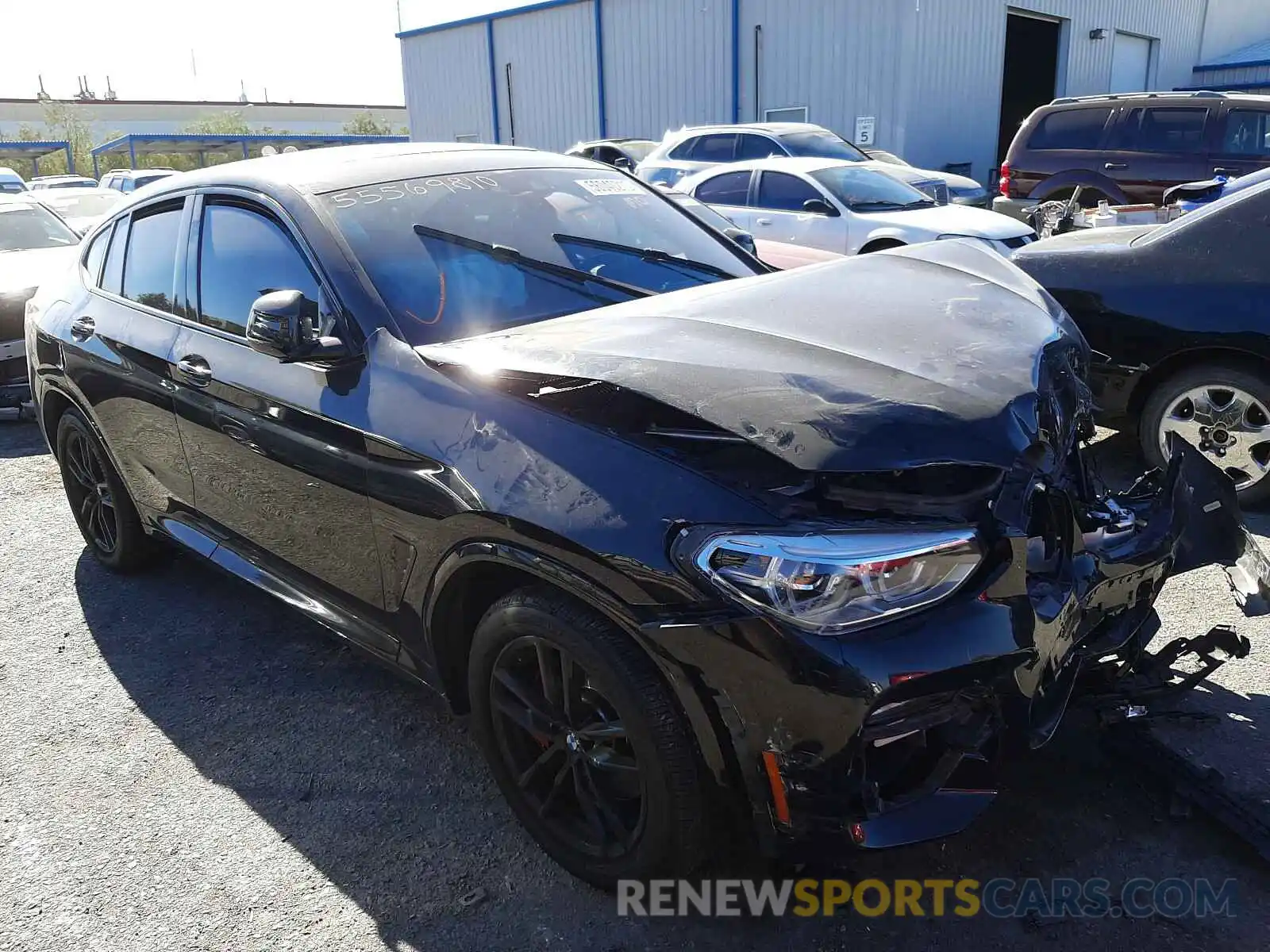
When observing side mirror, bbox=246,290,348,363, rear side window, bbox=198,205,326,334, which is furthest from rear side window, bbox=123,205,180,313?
side mirror, bbox=246,290,348,363

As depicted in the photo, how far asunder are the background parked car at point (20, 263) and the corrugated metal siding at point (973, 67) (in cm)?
1376

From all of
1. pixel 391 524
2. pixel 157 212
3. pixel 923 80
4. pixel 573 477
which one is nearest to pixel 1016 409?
pixel 573 477

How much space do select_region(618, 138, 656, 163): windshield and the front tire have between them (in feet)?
45.6

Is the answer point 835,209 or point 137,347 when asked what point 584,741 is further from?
point 835,209

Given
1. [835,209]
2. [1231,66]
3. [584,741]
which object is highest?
[1231,66]

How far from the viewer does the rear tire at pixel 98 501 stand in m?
4.31

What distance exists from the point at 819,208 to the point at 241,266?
764 cm

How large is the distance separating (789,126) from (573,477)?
39.4 ft

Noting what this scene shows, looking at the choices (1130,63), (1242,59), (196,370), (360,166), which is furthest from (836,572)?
(1242,59)

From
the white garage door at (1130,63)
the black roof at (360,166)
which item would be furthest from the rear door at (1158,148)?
the white garage door at (1130,63)

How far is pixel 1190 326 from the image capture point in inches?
179

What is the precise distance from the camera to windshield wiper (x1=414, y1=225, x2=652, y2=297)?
307 centimetres

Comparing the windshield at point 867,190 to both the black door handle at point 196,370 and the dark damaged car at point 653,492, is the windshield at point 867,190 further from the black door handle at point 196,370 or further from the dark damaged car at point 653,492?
the black door handle at point 196,370

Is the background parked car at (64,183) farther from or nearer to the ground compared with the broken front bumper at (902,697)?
farther from the ground
